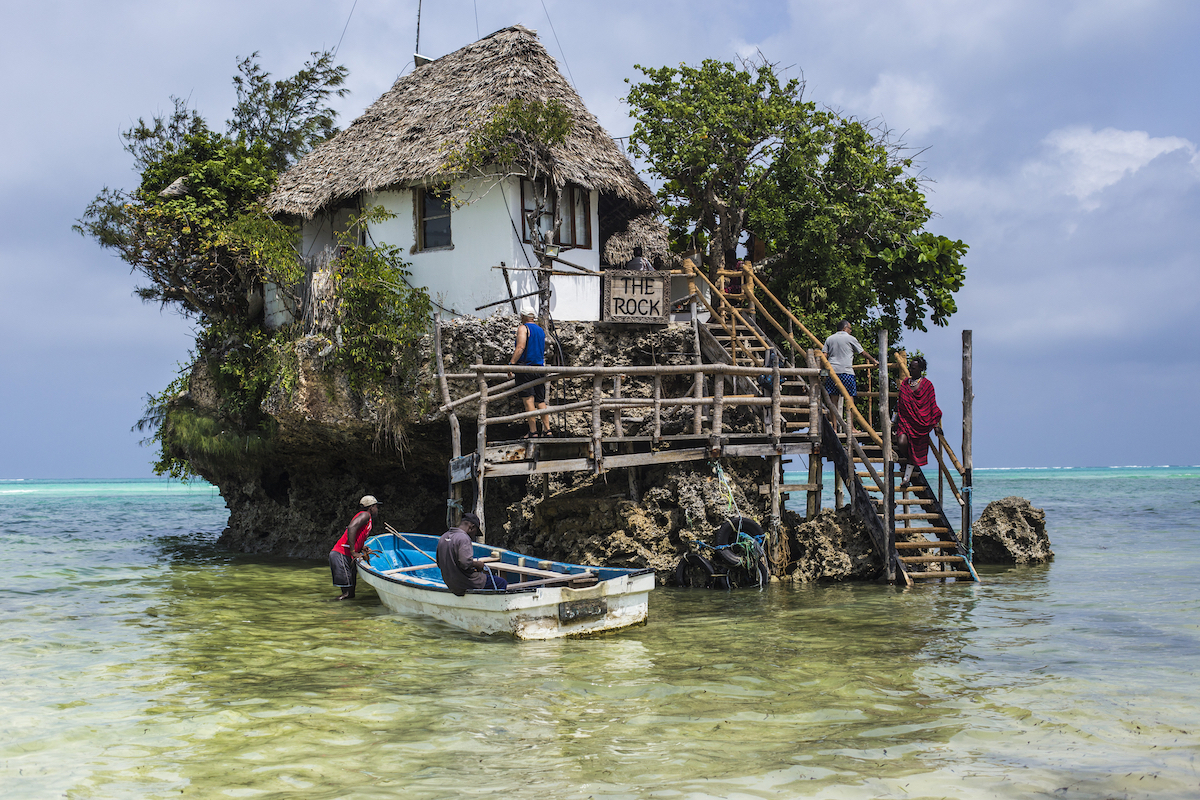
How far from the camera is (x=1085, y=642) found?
10.7m

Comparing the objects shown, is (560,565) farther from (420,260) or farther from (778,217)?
(778,217)

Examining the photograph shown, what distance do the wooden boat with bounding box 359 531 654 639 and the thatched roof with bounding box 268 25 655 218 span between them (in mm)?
8260

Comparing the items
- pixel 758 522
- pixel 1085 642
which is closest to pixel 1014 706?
pixel 1085 642

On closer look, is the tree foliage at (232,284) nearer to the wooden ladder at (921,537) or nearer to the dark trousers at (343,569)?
the dark trousers at (343,569)

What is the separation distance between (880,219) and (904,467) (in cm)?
694

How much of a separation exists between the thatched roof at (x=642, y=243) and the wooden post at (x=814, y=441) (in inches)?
236

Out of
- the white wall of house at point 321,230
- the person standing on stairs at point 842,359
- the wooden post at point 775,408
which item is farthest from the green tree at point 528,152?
the person standing on stairs at point 842,359

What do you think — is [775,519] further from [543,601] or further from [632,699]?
[632,699]

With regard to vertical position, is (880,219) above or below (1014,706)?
above

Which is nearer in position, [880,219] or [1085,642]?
[1085,642]

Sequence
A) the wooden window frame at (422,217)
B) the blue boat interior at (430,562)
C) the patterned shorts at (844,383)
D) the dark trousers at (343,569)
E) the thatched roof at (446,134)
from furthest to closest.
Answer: the wooden window frame at (422,217), the thatched roof at (446,134), the patterned shorts at (844,383), the dark trousers at (343,569), the blue boat interior at (430,562)

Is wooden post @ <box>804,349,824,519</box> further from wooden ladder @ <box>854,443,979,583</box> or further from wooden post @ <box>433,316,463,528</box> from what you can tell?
wooden post @ <box>433,316,463,528</box>

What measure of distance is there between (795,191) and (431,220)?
26.5 ft

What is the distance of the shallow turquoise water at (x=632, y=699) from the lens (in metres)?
6.30
